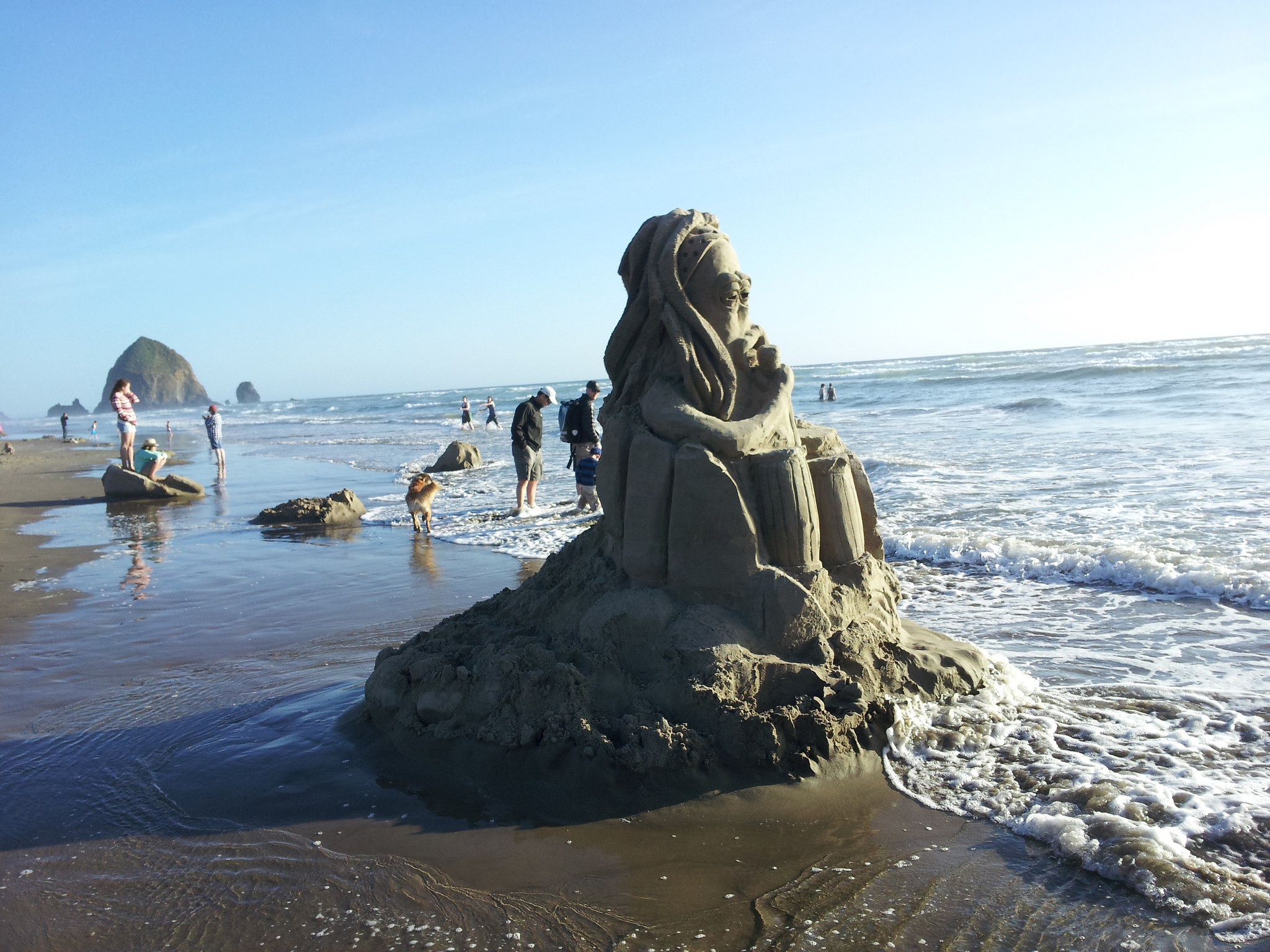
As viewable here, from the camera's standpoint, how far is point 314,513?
35.8 feet

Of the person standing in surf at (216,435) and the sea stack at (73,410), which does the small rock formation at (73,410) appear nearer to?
the sea stack at (73,410)

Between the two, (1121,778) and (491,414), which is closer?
(1121,778)

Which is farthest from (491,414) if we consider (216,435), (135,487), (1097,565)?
(1097,565)

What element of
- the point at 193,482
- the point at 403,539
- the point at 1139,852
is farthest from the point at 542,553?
the point at 193,482

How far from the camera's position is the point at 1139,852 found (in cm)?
285

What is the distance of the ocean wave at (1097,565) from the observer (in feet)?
20.2

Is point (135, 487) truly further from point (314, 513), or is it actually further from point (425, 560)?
point (425, 560)

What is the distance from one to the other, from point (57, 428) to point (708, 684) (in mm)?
65906

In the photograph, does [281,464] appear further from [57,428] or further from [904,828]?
[57,428]

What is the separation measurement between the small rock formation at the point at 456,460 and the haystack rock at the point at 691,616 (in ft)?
42.3

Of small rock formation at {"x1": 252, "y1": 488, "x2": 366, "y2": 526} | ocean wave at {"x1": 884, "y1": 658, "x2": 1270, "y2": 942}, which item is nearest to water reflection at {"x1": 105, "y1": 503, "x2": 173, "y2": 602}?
small rock formation at {"x1": 252, "y1": 488, "x2": 366, "y2": 526}

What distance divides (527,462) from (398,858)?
8.01m

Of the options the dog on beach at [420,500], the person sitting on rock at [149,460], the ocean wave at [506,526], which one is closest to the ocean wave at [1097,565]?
the ocean wave at [506,526]

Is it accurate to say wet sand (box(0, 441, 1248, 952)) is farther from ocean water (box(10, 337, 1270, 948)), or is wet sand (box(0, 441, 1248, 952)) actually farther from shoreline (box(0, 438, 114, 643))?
shoreline (box(0, 438, 114, 643))
